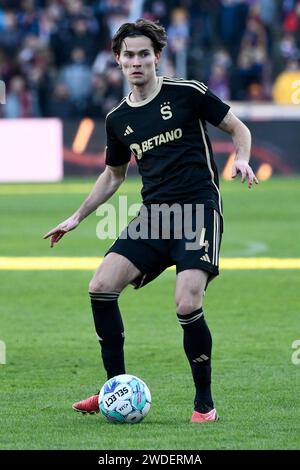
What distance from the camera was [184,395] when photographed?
7.93 metres

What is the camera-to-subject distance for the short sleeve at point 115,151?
25.0ft

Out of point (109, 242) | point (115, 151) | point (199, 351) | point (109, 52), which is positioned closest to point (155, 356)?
point (115, 151)

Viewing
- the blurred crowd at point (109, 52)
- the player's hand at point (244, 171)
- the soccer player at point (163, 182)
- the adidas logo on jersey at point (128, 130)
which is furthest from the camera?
the blurred crowd at point (109, 52)

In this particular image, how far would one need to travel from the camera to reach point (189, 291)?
702 centimetres

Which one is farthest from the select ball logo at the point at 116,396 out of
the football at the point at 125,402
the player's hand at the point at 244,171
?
the player's hand at the point at 244,171

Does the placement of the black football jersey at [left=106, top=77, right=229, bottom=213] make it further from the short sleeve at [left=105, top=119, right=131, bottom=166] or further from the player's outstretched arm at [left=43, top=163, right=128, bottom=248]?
the player's outstretched arm at [left=43, top=163, right=128, bottom=248]

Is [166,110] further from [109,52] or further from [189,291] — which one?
[109,52]

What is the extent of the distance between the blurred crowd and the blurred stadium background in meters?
0.04

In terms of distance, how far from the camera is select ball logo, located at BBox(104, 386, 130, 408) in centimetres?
702

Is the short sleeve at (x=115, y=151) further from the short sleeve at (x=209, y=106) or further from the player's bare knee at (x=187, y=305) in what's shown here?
the player's bare knee at (x=187, y=305)

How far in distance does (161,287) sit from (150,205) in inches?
256

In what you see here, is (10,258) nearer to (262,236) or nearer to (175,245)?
(262,236)

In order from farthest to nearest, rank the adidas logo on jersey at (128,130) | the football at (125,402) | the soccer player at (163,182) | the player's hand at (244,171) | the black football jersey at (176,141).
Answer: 1. the adidas logo on jersey at (128,130)
2. the black football jersey at (176,141)
3. the soccer player at (163,182)
4. the football at (125,402)
5. the player's hand at (244,171)

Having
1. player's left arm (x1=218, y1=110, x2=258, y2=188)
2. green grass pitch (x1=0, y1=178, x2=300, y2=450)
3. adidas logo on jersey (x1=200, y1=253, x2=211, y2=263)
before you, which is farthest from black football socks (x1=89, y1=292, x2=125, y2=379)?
player's left arm (x1=218, y1=110, x2=258, y2=188)
